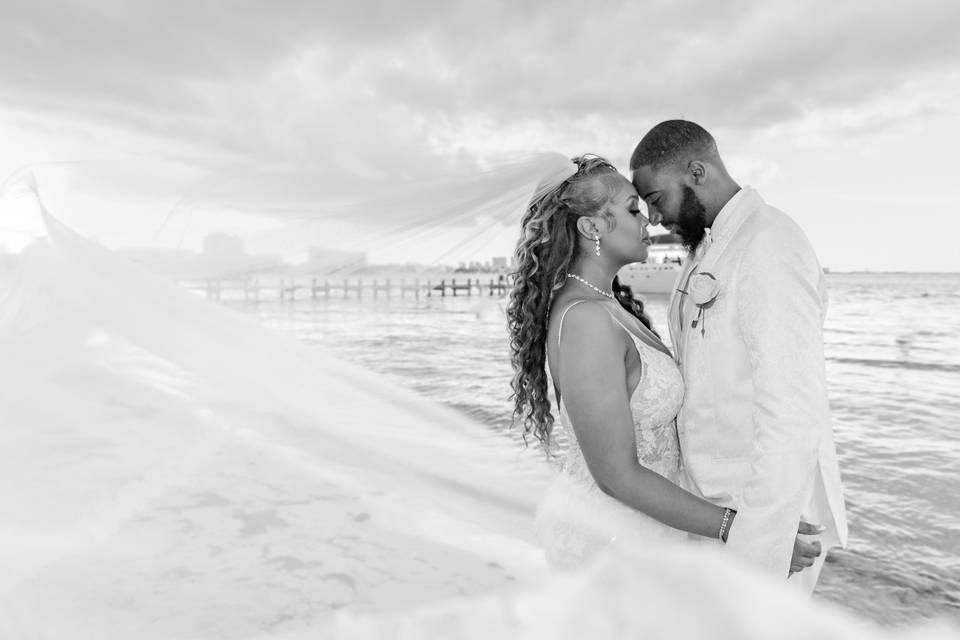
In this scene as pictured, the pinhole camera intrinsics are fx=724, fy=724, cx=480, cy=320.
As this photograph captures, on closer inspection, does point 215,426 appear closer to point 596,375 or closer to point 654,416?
point 596,375

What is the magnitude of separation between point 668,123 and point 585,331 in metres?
0.95

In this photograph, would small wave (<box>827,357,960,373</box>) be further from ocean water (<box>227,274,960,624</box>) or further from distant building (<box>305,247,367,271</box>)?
distant building (<box>305,247,367,271</box>)

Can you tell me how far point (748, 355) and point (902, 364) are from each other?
1720 centimetres

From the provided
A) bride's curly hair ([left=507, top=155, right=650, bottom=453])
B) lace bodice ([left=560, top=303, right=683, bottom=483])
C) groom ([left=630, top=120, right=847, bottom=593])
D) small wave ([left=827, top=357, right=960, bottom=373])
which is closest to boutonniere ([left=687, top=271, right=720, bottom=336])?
groom ([left=630, top=120, right=847, bottom=593])

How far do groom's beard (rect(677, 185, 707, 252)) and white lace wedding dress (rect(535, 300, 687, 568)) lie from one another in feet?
1.73

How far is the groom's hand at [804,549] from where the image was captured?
2330 mm

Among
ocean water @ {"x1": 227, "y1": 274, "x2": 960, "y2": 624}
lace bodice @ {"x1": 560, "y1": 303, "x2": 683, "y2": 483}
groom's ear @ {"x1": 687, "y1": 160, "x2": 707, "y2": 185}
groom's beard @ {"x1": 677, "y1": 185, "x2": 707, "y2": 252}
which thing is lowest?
ocean water @ {"x1": 227, "y1": 274, "x2": 960, "y2": 624}

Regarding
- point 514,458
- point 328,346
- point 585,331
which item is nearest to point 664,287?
point 328,346

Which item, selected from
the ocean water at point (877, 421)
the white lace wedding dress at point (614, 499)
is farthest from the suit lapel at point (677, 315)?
the ocean water at point (877, 421)

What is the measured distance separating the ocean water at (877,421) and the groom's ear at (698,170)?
3.50 m

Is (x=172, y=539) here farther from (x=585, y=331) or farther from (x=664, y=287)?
(x=664, y=287)

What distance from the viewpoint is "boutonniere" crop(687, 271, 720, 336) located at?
2486mm

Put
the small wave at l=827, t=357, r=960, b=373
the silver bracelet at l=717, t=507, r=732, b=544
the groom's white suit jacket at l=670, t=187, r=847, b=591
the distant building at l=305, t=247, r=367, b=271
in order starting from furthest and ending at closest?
the small wave at l=827, t=357, r=960, b=373 → the distant building at l=305, t=247, r=367, b=271 → the silver bracelet at l=717, t=507, r=732, b=544 → the groom's white suit jacket at l=670, t=187, r=847, b=591

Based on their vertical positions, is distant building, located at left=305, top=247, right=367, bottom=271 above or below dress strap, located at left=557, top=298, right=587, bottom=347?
above
